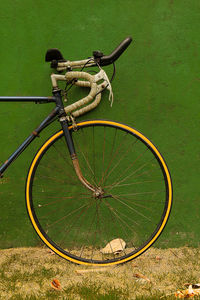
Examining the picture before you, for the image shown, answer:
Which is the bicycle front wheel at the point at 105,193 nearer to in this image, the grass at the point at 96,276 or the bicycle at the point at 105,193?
the bicycle at the point at 105,193

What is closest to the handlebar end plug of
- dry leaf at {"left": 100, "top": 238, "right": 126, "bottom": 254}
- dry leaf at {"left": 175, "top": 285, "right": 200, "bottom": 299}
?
dry leaf at {"left": 100, "top": 238, "right": 126, "bottom": 254}

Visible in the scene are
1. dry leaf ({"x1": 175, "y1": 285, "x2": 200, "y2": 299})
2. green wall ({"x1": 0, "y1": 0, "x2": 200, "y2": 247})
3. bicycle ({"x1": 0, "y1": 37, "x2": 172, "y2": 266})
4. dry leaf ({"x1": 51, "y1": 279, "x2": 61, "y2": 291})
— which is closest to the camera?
dry leaf ({"x1": 175, "y1": 285, "x2": 200, "y2": 299})

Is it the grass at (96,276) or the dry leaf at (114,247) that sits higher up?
the dry leaf at (114,247)

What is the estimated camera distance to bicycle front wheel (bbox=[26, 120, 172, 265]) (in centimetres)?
266

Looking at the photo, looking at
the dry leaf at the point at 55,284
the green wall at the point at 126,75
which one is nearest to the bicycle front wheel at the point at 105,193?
the green wall at the point at 126,75

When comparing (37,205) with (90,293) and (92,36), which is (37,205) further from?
(92,36)

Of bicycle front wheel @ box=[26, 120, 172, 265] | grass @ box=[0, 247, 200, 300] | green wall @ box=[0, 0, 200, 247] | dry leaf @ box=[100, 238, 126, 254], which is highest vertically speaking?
green wall @ box=[0, 0, 200, 247]

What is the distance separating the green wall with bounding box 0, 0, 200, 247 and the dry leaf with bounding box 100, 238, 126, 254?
13.0 inches

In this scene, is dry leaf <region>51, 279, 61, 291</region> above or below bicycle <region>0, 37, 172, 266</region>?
below

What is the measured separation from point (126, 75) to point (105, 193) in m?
0.95

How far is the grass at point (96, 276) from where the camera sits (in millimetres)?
2021

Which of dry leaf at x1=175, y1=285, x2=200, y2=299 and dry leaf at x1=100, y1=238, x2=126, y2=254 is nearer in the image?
dry leaf at x1=175, y1=285, x2=200, y2=299

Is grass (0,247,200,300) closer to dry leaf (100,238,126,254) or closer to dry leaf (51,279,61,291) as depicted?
dry leaf (51,279,61,291)

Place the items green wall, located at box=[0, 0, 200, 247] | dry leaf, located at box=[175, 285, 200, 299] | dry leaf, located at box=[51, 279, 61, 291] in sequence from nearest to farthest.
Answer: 1. dry leaf, located at box=[175, 285, 200, 299]
2. dry leaf, located at box=[51, 279, 61, 291]
3. green wall, located at box=[0, 0, 200, 247]
